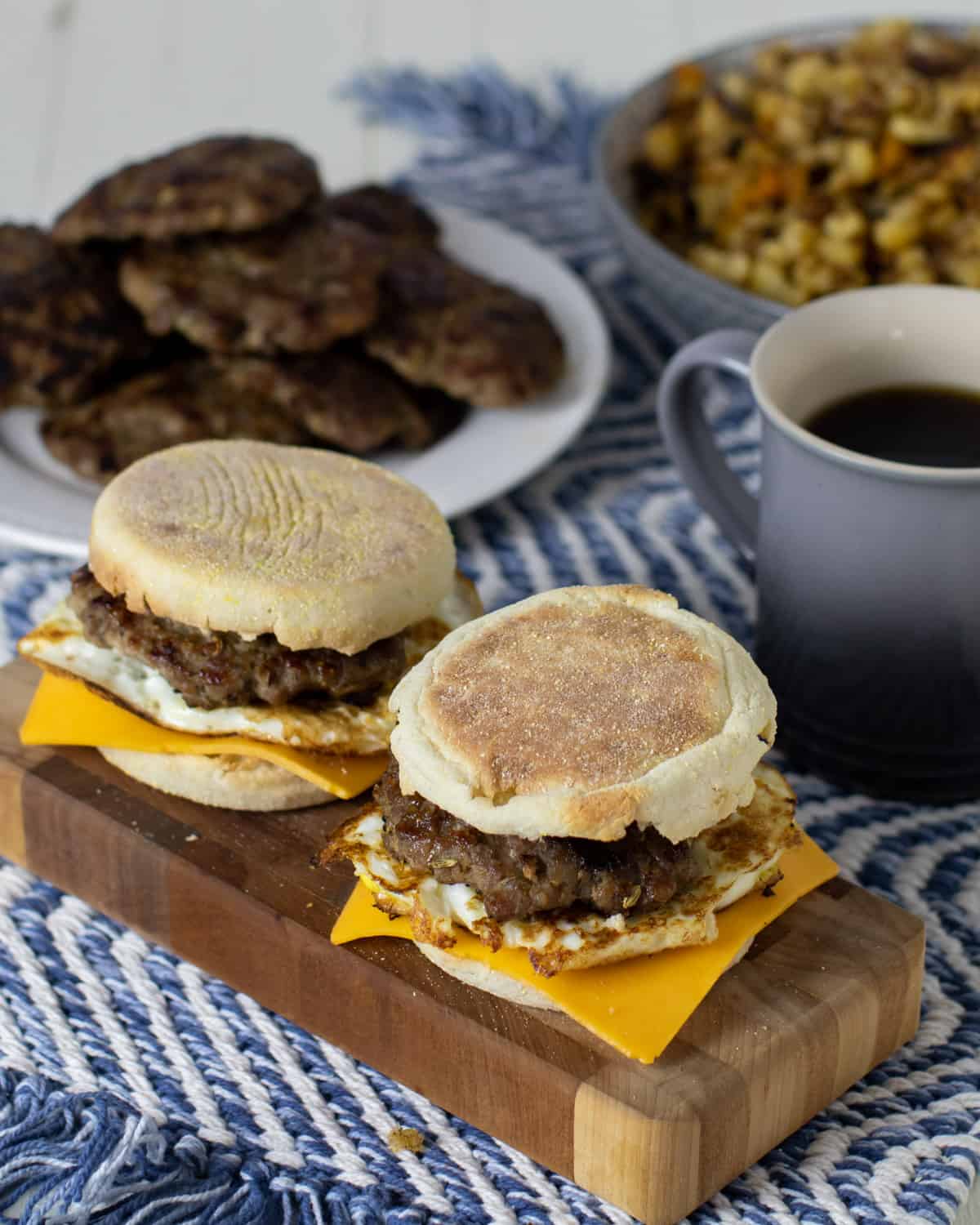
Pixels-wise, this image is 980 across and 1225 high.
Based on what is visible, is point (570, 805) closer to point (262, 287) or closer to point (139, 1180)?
point (139, 1180)

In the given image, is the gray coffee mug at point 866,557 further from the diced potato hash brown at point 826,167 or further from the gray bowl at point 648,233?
the diced potato hash brown at point 826,167

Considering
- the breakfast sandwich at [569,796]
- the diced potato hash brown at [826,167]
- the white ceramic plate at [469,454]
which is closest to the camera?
the breakfast sandwich at [569,796]

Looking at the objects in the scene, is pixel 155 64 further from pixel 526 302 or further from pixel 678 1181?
Answer: pixel 678 1181

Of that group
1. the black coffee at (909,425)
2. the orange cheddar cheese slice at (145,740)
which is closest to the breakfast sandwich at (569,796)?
the orange cheddar cheese slice at (145,740)

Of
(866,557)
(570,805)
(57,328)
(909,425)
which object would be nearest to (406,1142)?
(570,805)

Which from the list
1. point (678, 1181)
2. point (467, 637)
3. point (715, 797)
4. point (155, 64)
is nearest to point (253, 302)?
point (467, 637)
